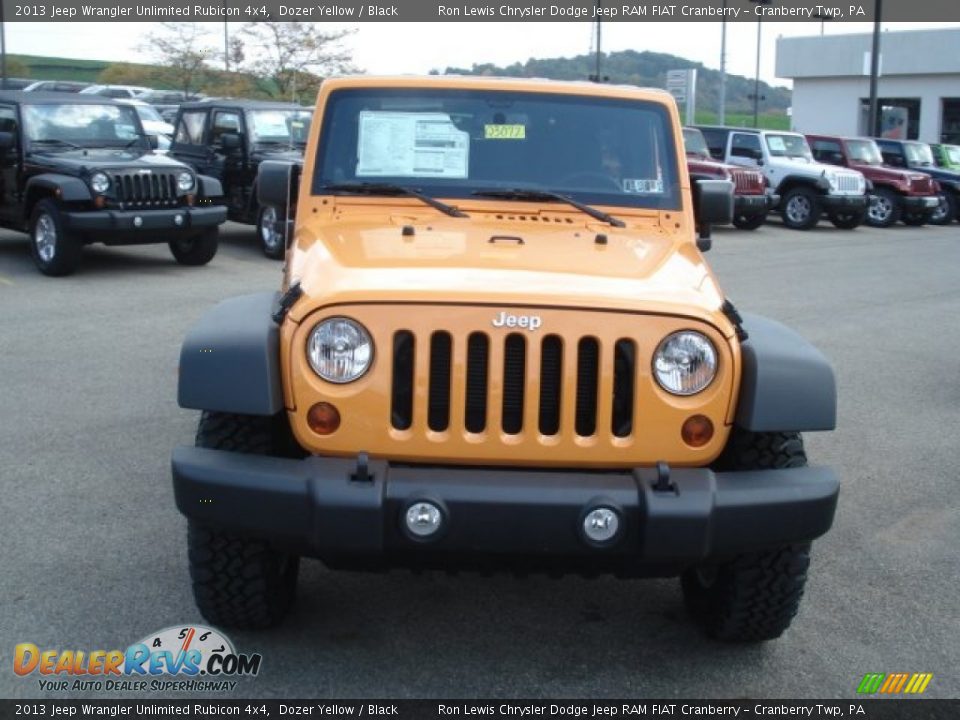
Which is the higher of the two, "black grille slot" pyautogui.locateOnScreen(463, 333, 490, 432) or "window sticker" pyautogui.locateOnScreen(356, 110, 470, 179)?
"window sticker" pyautogui.locateOnScreen(356, 110, 470, 179)

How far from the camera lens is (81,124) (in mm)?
12539

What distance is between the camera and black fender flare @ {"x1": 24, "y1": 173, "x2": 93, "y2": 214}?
1148 cm

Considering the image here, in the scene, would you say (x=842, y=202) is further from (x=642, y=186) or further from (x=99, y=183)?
(x=642, y=186)

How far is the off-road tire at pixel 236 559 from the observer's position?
3.67 metres

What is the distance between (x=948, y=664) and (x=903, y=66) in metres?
42.0

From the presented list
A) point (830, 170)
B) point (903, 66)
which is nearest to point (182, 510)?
point (830, 170)

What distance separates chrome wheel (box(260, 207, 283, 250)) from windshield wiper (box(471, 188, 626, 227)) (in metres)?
9.69

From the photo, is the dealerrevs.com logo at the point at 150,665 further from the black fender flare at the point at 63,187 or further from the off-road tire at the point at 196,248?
the off-road tire at the point at 196,248

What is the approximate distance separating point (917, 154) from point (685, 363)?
24.0m

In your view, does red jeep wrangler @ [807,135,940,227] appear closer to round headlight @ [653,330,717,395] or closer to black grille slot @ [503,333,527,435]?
round headlight @ [653,330,717,395]

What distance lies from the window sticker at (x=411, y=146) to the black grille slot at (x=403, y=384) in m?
1.45

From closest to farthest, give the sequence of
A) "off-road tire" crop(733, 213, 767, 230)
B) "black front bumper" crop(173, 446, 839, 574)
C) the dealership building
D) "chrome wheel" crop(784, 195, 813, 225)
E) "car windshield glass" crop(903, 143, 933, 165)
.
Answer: "black front bumper" crop(173, 446, 839, 574)
"off-road tire" crop(733, 213, 767, 230)
"chrome wheel" crop(784, 195, 813, 225)
"car windshield glass" crop(903, 143, 933, 165)
the dealership building

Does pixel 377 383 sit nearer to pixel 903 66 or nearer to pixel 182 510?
pixel 182 510

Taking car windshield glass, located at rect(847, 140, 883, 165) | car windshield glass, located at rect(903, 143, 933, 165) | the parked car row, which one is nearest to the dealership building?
car windshield glass, located at rect(903, 143, 933, 165)
